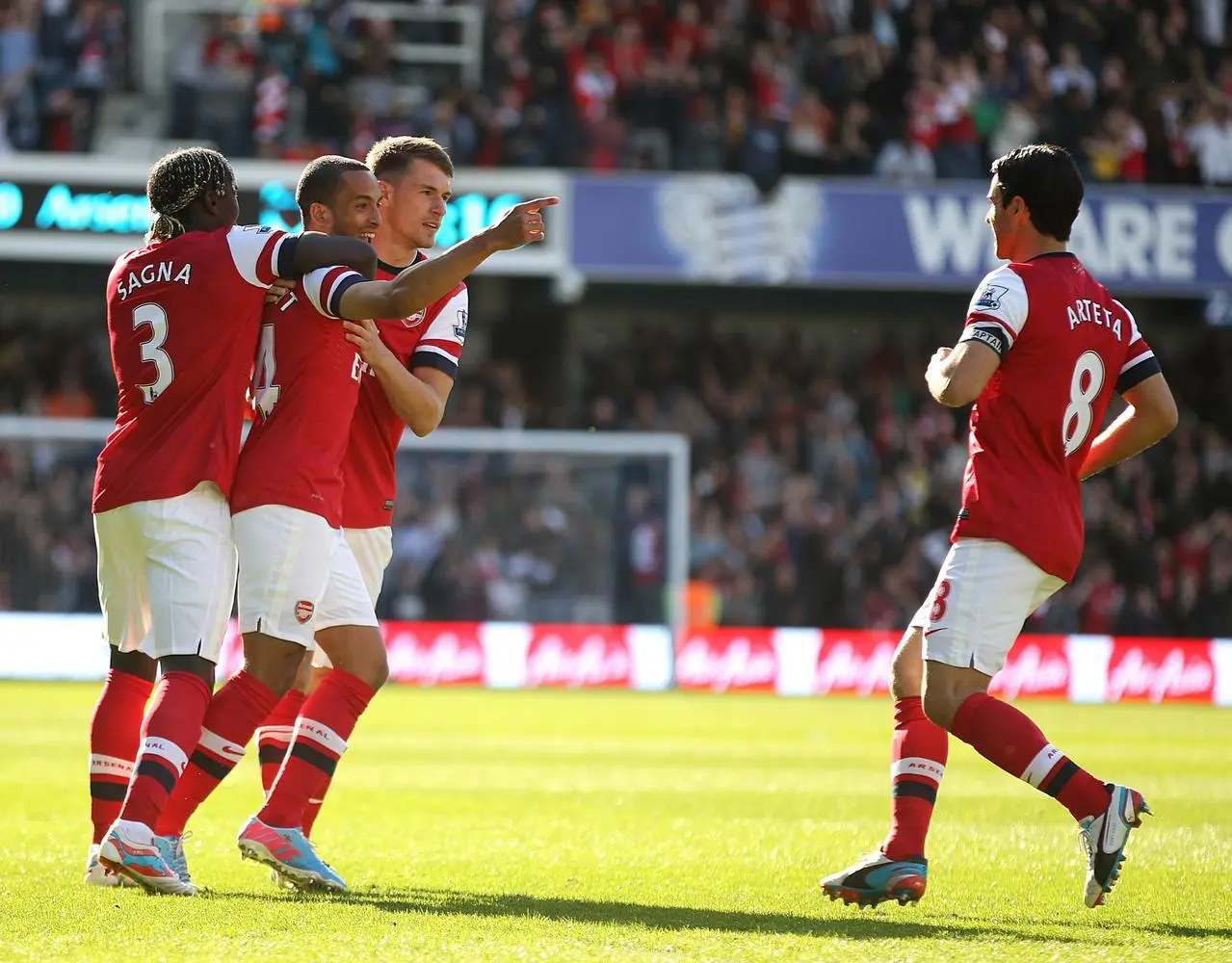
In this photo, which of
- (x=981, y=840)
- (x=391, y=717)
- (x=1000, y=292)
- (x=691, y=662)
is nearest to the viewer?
(x=1000, y=292)

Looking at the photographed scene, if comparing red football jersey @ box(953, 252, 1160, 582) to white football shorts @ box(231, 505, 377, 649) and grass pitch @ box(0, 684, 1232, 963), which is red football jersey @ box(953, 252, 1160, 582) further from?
white football shorts @ box(231, 505, 377, 649)

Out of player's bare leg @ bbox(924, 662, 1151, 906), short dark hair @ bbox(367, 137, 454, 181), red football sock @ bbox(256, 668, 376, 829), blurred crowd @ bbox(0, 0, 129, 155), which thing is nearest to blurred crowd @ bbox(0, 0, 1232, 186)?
blurred crowd @ bbox(0, 0, 129, 155)

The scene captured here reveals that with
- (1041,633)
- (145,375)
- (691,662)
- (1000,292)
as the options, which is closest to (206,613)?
(145,375)

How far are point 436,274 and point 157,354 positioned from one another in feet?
3.07

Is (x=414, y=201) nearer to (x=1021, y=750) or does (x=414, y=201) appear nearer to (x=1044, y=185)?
(x=1044, y=185)

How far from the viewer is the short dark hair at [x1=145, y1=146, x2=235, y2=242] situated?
5582 millimetres

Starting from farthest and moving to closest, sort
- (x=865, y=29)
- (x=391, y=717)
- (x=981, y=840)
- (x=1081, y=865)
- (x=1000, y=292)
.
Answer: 1. (x=865, y=29)
2. (x=391, y=717)
3. (x=981, y=840)
4. (x=1081, y=865)
5. (x=1000, y=292)

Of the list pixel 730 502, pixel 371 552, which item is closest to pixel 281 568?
pixel 371 552

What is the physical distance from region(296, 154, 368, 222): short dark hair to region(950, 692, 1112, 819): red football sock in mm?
2490

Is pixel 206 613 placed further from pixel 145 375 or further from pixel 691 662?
pixel 691 662

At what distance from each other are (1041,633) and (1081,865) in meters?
16.5

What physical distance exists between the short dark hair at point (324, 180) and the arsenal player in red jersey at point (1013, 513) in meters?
1.93

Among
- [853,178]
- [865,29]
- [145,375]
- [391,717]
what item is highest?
[865,29]

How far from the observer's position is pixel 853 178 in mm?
23156
